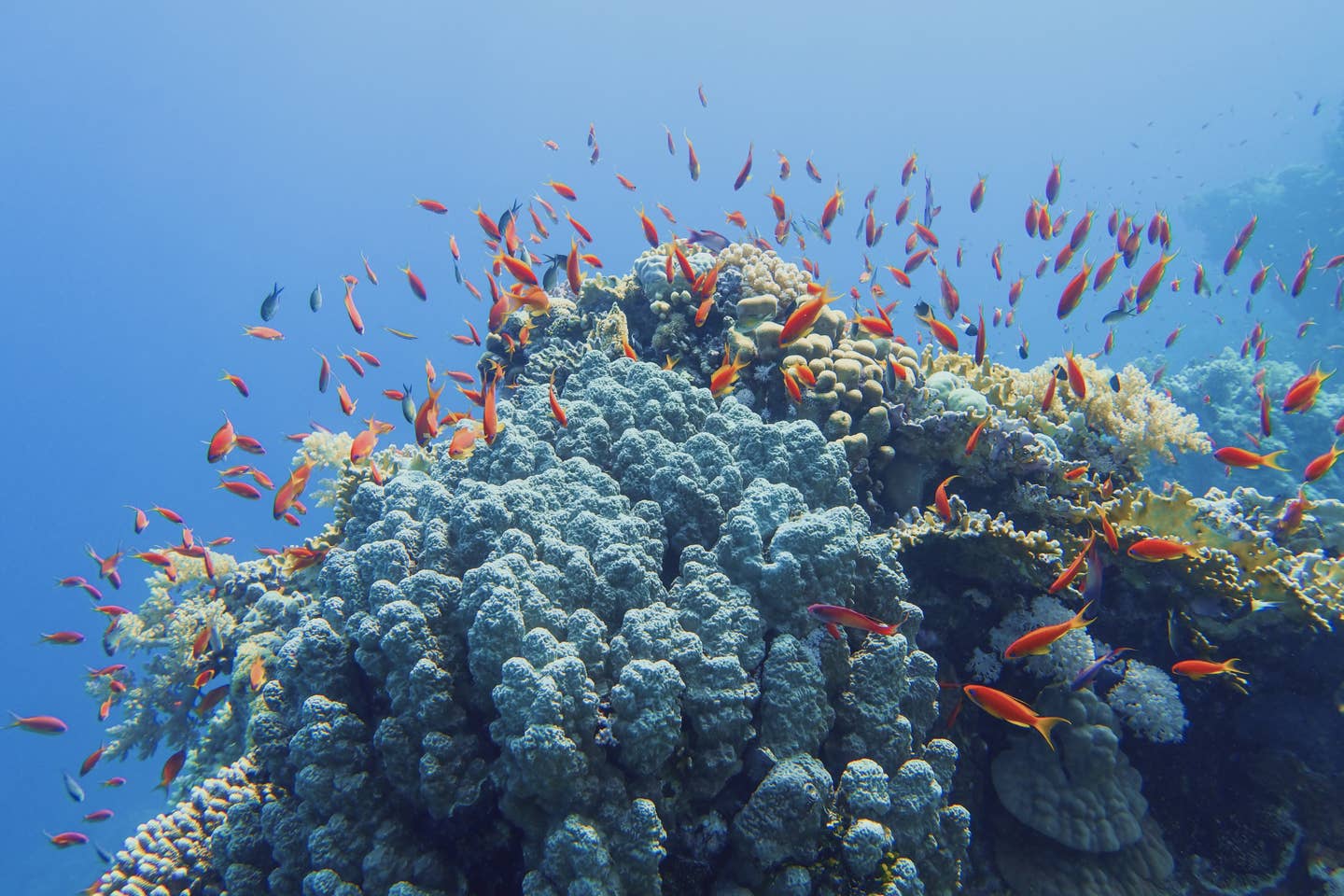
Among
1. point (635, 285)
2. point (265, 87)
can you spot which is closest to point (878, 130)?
point (265, 87)

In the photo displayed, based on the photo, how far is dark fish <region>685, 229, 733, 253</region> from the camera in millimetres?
7027

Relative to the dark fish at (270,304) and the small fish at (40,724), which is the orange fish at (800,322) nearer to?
the dark fish at (270,304)

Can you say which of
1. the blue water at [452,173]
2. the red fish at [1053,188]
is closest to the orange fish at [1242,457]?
the red fish at [1053,188]

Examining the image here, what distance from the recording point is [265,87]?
11775cm

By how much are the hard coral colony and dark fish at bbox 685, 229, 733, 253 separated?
750mm

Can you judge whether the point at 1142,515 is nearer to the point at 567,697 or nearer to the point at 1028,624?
the point at 1028,624

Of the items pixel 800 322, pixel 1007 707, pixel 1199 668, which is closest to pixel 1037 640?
pixel 1007 707

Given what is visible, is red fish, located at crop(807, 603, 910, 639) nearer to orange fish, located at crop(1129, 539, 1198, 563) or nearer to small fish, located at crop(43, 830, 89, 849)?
orange fish, located at crop(1129, 539, 1198, 563)

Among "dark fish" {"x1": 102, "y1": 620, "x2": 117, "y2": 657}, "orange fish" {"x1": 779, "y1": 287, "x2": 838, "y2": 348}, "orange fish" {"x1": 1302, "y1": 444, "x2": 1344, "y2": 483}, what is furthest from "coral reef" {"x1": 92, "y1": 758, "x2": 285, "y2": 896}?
"orange fish" {"x1": 1302, "y1": 444, "x2": 1344, "y2": 483}

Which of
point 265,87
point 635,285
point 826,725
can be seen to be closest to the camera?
point 826,725

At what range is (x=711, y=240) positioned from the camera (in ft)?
23.2

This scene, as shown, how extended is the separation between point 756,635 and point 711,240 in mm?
5311

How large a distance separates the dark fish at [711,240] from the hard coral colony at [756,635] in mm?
750

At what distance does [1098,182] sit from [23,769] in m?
193
